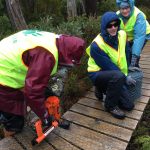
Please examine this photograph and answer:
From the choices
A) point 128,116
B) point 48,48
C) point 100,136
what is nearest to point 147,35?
point 128,116

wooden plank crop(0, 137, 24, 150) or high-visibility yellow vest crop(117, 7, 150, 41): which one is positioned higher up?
high-visibility yellow vest crop(117, 7, 150, 41)

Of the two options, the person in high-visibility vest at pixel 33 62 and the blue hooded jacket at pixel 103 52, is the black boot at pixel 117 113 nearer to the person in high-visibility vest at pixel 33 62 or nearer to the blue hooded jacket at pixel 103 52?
the blue hooded jacket at pixel 103 52

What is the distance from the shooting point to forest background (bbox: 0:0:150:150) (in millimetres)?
4691

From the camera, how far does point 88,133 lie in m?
4.12

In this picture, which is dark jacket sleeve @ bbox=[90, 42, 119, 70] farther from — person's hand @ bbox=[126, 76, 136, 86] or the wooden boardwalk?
the wooden boardwalk

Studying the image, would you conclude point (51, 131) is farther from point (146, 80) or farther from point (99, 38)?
point (146, 80)

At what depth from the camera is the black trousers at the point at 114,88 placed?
4320 mm

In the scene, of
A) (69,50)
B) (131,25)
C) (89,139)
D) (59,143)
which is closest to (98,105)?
(89,139)

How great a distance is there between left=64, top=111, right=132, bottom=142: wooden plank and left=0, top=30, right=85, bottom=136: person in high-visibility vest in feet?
2.63

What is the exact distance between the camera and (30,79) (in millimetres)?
3191

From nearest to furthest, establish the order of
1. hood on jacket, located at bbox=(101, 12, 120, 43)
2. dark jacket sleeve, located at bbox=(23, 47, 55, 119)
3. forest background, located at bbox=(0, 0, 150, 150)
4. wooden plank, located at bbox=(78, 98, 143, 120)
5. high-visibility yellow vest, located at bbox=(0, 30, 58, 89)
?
dark jacket sleeve, located at bbox=(23, 47, 55, 119) → high-visibility yellow vest, located at bbox=(0, 30, 58, 89) → hood on jacket, located at bbox=(101, 12, 120, 43) → wooden plank, located at bbox=(78, 98, 143, 120) → forest background, located at bbox=(0, 0, 150, 150)

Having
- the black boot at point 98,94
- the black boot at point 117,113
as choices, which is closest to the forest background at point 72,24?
the black boot at point 117,113

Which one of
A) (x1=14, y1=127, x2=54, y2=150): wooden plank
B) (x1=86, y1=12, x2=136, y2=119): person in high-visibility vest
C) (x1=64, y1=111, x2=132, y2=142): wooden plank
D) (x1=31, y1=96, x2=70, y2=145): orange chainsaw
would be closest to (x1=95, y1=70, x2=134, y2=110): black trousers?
(x1=86, y1=12, x2=136, y2=119): person in high-visibility vest

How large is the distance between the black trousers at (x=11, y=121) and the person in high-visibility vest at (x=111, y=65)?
4.18 ft
